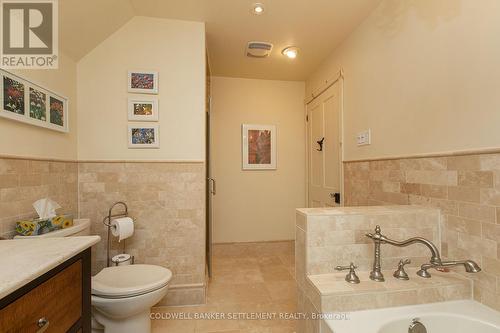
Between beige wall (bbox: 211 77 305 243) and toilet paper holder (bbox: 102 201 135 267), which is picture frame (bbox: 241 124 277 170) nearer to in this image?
beige wall (bbox: 211 77 305 243)

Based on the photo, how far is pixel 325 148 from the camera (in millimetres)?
2816

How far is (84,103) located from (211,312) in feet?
6.82

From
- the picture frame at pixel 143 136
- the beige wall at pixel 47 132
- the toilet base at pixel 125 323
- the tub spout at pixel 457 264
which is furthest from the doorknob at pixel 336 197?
the beige wall at pixel 47 132

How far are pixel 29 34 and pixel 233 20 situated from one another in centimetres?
148

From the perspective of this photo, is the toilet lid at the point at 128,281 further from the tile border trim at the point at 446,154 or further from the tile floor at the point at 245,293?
the tile border trim at the point at 446,154

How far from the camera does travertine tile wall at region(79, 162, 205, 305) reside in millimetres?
2020

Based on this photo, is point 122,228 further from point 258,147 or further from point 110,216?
point 258,147

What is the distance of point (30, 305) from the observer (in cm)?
73

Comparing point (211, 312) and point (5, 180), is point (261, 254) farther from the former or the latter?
point (5, 180)

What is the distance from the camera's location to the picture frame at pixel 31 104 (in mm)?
1321

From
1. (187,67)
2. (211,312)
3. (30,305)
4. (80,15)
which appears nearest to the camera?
(30,305)

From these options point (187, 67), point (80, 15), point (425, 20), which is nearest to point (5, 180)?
point (80, 15)

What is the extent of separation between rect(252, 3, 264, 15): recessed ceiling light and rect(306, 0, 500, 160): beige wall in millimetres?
928

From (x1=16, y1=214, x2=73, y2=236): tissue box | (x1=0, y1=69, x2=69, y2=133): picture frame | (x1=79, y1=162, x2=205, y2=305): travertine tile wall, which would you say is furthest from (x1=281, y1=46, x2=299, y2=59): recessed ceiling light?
(x1=16, y1=214, x2=73, y2=236): tissue box
